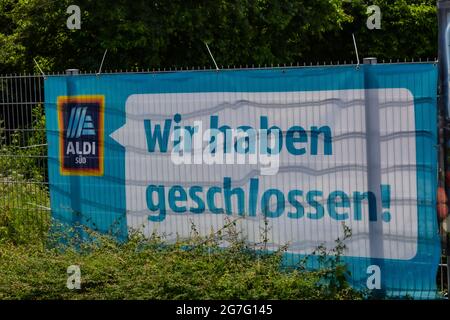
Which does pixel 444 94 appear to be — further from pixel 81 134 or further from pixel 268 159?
pixel 81 134

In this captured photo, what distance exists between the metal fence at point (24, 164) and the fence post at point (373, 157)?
2.66m

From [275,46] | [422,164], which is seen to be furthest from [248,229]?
[275,46]

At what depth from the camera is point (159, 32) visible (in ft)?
50.9

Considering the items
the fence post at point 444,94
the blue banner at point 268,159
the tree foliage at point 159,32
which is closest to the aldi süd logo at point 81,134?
the blue banner at point 268,159

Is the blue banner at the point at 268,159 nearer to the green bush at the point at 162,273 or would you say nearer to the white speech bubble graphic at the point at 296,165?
the white speech bubble graphic at the point at 296,165

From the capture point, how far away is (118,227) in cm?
805

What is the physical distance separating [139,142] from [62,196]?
1109mm

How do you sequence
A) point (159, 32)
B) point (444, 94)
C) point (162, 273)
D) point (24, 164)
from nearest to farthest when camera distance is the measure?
point (444, 94) → point (162, 273) → point (24, 164) → point (159, 32)

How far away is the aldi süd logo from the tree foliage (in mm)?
6995

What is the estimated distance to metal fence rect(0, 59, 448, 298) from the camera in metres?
8.68

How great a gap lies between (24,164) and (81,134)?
97 centimetres

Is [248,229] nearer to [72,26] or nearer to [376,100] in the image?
[376,100]

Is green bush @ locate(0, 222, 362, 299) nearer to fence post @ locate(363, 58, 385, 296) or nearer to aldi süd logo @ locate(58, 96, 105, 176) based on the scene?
fence post @ locate(363, 58, 385, 296)

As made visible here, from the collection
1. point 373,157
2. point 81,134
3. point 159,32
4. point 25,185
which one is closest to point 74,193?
point 81,134
